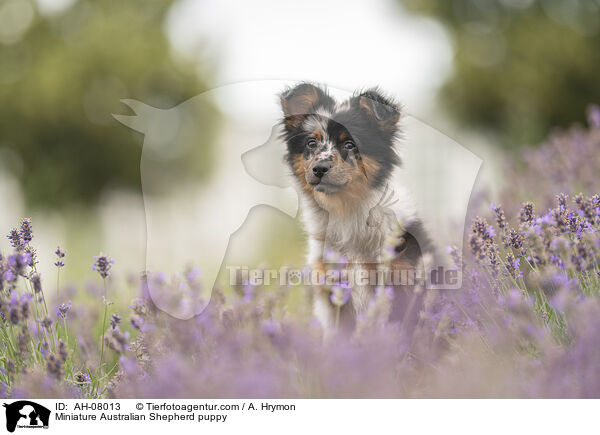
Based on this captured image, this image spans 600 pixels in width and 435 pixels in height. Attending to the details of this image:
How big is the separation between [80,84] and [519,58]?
11.1 meters

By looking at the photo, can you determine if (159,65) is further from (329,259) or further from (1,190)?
(329,259)

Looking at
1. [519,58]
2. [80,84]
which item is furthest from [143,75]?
[519,58]

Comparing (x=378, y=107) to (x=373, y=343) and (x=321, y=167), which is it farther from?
(x=373, y=343)

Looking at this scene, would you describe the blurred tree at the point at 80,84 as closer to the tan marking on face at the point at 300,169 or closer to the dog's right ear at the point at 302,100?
the tan marking on face at the point at 300,169

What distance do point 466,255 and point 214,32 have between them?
11626 mm

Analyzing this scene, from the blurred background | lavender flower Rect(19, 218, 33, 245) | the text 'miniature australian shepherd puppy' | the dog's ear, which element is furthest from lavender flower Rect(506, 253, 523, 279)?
the blurred background

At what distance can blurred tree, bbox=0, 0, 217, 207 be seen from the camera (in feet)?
44.5

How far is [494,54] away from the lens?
46.9 feet

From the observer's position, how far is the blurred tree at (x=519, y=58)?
12.9 metres
